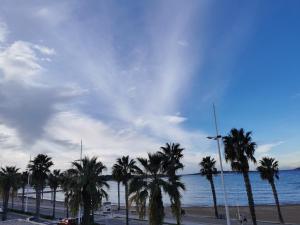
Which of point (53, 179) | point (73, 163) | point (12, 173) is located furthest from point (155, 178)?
point (53, 179)

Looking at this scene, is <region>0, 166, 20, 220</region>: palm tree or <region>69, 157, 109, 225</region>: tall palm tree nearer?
<region>69, 157, 109, 225</region>: tall palm tree

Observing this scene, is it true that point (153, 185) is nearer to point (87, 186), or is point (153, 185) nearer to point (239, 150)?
point (87, 186)

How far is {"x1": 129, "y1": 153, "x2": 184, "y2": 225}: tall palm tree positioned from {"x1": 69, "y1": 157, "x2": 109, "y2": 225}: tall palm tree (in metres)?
6.71

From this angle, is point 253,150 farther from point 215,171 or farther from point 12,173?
point 12,173

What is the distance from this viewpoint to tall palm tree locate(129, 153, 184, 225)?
26578mm

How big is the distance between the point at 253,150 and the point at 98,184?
61.7 feet

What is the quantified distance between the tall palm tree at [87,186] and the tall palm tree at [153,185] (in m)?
6.71

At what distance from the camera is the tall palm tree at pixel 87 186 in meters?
32.1

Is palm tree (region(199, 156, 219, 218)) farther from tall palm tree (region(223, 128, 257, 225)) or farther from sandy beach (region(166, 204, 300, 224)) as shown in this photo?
tall palm tree (region(223, 128, 257, 225))

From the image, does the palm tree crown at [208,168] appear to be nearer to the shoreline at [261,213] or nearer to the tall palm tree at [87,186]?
the shoreline at [261,213]

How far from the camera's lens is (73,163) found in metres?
33.9

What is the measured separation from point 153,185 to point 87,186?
843cm

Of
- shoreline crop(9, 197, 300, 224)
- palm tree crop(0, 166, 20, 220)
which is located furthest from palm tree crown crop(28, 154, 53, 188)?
shoreline crop(9, 197, 300, 224)

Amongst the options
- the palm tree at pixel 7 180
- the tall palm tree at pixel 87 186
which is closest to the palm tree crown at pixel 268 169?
the tall palm tree at pixel 87 186
